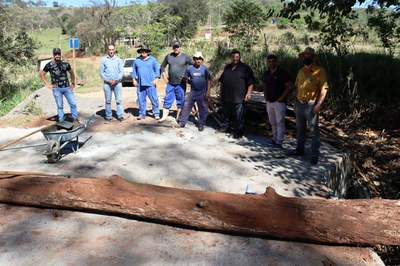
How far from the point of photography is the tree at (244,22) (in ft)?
56.8

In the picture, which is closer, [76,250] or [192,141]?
[76,250]

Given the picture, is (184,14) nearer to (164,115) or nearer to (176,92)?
(164,115)

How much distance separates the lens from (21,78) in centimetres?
2033

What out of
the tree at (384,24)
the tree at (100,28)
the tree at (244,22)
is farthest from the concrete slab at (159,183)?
the tree at (100,28)

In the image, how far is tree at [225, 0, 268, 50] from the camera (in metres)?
17.3

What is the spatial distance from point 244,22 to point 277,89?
11990 mm

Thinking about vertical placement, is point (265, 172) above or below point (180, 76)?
below

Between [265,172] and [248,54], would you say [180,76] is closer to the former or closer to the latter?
[265,172]

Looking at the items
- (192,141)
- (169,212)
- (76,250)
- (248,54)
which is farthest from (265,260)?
(248,54)

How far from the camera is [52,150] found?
233 inches

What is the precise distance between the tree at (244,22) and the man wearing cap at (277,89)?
1097 cm

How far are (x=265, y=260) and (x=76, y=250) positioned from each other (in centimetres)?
178

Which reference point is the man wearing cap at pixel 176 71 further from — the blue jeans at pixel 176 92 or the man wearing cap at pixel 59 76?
the man wearing cap at pixel 59 76

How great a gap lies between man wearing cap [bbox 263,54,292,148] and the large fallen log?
307 centimetres
